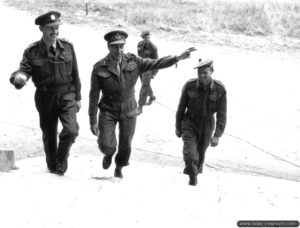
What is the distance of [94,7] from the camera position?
22875mm

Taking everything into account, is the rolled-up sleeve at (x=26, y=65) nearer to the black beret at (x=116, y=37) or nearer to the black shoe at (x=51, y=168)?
the black beret at (x=116, y=37)

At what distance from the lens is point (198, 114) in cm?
698

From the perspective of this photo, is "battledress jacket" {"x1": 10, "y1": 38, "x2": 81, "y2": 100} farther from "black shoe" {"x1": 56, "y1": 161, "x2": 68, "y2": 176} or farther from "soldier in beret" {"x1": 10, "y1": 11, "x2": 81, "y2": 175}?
"black shoe" {"x1": 56, "y1": 161, "x2": 68, "y2": 176}

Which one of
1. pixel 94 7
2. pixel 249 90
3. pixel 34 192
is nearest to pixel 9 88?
pixel 249 90

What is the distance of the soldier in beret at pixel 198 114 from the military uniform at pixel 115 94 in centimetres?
58

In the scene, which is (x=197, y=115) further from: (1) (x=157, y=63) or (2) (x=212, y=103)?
(1) (x=157, y=63)

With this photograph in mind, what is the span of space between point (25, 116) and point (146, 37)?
288 centimetres

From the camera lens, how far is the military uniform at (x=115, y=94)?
6637mm

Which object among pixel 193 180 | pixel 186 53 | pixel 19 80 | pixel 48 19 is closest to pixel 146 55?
pixel 193 180

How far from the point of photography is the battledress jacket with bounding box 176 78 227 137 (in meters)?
6.86

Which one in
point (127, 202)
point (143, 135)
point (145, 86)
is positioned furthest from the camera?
point (145, 86)

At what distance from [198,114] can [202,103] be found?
0.16 m

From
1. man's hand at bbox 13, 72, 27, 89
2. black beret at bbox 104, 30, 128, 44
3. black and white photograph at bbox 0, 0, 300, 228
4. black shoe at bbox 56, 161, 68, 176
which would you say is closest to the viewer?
black and white photograph at bbox 0, 0, 300, 228

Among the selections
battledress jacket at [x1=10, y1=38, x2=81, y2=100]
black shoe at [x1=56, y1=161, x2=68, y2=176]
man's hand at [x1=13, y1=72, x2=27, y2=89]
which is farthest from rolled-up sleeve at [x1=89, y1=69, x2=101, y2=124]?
man's hand at [x1=13, y1=72, x2=27, y2=89]
